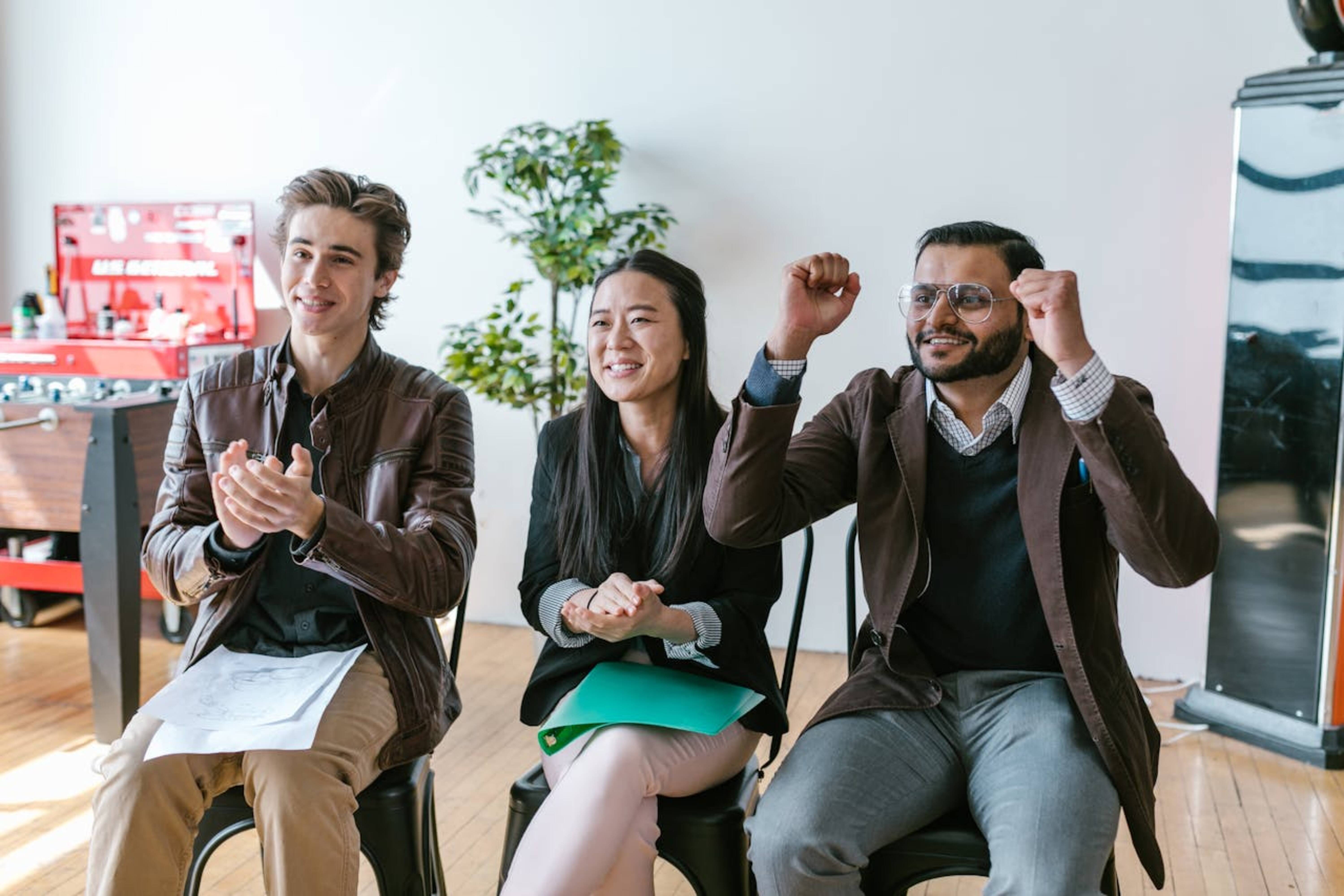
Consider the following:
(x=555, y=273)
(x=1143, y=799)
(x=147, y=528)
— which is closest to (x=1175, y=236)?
(x=555, y=273)

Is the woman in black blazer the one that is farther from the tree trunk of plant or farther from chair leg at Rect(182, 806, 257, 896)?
the tree trunk of plant

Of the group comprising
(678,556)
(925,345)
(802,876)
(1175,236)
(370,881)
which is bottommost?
(370,881)

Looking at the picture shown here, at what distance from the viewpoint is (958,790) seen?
1891 mm

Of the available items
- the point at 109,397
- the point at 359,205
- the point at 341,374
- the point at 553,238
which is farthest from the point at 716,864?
the point at 109,397

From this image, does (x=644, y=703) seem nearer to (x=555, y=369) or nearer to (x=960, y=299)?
(x=960, y=299)

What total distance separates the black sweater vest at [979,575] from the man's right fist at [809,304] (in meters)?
0.26

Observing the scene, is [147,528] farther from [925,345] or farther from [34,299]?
[925,345]

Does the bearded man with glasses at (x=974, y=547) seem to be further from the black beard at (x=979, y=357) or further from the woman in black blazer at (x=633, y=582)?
the woman in black blazer at (x=633, y=582)

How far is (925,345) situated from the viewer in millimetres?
1989

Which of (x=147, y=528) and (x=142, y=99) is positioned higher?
(x=142, y=99)

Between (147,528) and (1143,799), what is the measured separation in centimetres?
317

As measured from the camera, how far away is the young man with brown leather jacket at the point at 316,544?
6.01 feet

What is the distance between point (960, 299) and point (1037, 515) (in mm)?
350

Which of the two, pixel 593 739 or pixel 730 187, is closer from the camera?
pixel 593 739
